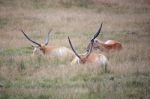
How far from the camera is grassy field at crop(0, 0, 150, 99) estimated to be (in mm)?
9227

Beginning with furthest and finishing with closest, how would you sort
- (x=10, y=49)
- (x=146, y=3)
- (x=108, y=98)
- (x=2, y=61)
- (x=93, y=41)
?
1. (x=146, y=3)
2. (x=10, y=49)
3. (x=93, y=41)
4. (x=2, y=61)
5. (x=108, y=98)

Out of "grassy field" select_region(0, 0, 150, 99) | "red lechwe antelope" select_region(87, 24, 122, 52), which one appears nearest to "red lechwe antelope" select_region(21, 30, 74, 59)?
"grassy field" select_region(0, 0, 150, 99)

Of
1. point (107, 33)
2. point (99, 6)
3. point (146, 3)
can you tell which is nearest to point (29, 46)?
point (107, 33)

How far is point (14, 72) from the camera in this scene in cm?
1128

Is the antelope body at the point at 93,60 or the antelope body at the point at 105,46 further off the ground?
the antelope body at the point at 105,46

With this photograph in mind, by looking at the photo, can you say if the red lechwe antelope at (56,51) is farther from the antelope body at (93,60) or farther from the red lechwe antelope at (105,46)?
the red lechwe antelope at (105,46)

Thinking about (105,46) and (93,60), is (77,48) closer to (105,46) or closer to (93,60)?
(105,46)

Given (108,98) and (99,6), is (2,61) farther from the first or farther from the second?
(99,6)

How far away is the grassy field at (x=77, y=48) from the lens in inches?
363

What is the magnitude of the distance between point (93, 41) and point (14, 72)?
4.27 meters

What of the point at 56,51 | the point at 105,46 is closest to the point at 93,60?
the point at 56,51

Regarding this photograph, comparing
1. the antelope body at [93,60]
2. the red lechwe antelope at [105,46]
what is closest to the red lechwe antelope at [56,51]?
the antelope body at [93,60]

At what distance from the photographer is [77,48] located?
17.0 metres

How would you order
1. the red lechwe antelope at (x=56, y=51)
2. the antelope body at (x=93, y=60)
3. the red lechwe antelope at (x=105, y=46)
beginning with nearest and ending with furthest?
the antelope body at (x=93, y=60) → the red lechwe antelope at (x=56, y=51) → the red lechwe antelope at (x=105, y=46)
